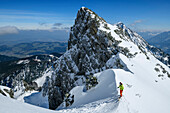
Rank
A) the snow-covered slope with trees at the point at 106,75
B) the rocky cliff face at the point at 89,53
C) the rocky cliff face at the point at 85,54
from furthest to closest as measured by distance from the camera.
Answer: the rocky cliff face at the point at 85,54 → the rocky cliff face at the point at 89,53 → the snow-covered slope with trees at the point at 106,75

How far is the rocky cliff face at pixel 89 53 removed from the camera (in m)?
42.3

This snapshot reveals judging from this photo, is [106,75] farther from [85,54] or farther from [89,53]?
[85,54]

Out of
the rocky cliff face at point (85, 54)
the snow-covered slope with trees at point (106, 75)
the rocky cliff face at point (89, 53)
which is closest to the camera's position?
the snow-covered slope with trees at point (106, 75)

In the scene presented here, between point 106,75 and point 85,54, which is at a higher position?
point 85,54

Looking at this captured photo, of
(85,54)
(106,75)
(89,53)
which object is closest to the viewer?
(106,75)

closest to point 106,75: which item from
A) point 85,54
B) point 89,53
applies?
point 89,53

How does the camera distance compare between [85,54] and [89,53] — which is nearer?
[89,53]

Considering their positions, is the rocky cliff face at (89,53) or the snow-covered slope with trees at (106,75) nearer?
the snow-covered slope with trees at (106,75)

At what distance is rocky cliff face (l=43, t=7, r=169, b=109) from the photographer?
1665 inches

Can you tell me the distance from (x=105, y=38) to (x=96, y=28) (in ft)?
20.9

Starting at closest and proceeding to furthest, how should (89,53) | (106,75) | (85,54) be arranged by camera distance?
(106,75)
(89,53)
(85,54)

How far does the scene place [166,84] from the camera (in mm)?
31969

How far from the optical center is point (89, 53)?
160ft

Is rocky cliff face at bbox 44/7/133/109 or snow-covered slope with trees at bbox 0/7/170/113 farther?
rocky cliff face at bbox 44/7/133/109
